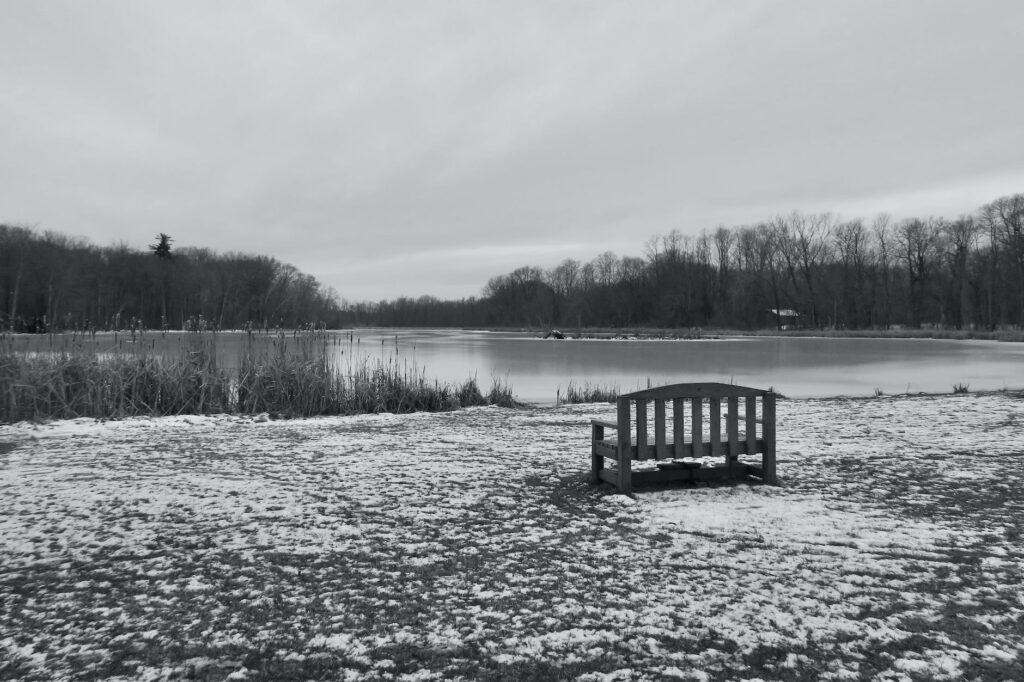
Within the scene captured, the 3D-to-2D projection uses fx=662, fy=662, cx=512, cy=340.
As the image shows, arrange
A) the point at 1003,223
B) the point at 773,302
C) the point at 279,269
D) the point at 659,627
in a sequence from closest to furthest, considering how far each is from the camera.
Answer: the point at 659,627
the point at 1003,223
the point at 773,302
the point at 279,269

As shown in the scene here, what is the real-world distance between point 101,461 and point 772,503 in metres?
6.73

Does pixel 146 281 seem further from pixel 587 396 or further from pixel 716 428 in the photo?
pixel 716 428

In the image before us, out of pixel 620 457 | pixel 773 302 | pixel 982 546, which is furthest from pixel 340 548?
pixel 773 302

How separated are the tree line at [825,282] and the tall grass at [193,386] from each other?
73.5 m

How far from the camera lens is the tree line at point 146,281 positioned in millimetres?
71188

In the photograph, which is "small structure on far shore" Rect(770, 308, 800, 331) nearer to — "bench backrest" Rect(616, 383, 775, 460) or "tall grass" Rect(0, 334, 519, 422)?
"tall grass" Rect(0, 334, 519, 422)

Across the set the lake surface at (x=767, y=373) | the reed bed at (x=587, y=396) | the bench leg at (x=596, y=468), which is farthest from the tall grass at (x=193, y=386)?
the bench leg at (x=596, y=468)

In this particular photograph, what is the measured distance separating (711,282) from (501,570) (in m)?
96.2

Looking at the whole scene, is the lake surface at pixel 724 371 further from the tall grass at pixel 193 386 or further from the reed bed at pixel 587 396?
the tall grass at pixel 193 386

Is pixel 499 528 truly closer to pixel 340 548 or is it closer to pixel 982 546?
pixel 340 548

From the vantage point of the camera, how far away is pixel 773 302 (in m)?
86.9

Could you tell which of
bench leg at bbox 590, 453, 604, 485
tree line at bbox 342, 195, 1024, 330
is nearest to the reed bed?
bench leg at bbox 590, 453, 604, 485

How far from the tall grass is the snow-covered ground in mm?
3719

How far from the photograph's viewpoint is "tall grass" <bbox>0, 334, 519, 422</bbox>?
10505 millimetres
